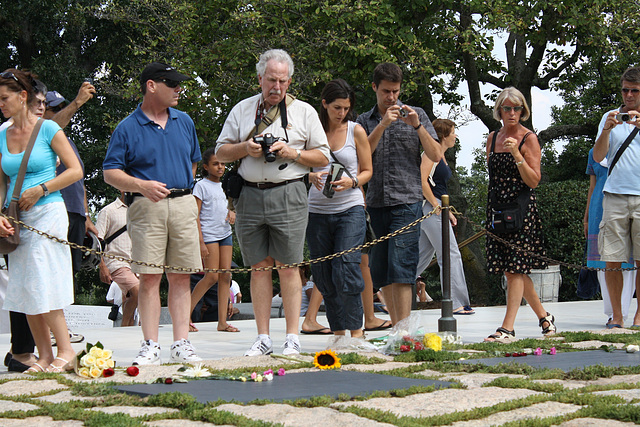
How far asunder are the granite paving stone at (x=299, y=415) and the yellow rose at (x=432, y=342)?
216 cm

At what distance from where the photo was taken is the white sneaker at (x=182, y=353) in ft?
17.6

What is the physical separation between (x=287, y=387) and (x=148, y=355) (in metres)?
1.33

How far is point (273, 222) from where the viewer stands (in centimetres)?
561

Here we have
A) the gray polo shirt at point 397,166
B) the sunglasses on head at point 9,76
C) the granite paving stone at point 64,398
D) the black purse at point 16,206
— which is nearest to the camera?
the granite paving stone at point 64,398

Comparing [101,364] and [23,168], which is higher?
[23,168]

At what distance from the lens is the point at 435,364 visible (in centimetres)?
498

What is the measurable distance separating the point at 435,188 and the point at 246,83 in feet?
16.2

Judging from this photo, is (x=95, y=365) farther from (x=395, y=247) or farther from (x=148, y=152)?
(x=395, y=247)

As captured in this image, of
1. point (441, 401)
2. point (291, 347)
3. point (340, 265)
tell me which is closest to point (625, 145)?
point (340, 265)

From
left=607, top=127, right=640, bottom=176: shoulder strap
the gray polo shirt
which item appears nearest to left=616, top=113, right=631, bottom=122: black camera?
left=607, top=127, right=640, bottom=176: shoulder strap

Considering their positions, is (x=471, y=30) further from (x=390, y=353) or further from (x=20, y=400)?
(x=20, y=400)

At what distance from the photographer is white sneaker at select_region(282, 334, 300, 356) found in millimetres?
5593

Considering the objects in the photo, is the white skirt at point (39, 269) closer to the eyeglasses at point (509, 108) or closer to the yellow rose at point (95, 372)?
the yellow rose at point (95, 372)

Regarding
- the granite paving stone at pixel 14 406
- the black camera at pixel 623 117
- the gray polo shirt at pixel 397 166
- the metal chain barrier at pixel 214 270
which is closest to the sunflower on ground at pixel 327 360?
the metal chain barrier at pixel 214 270
